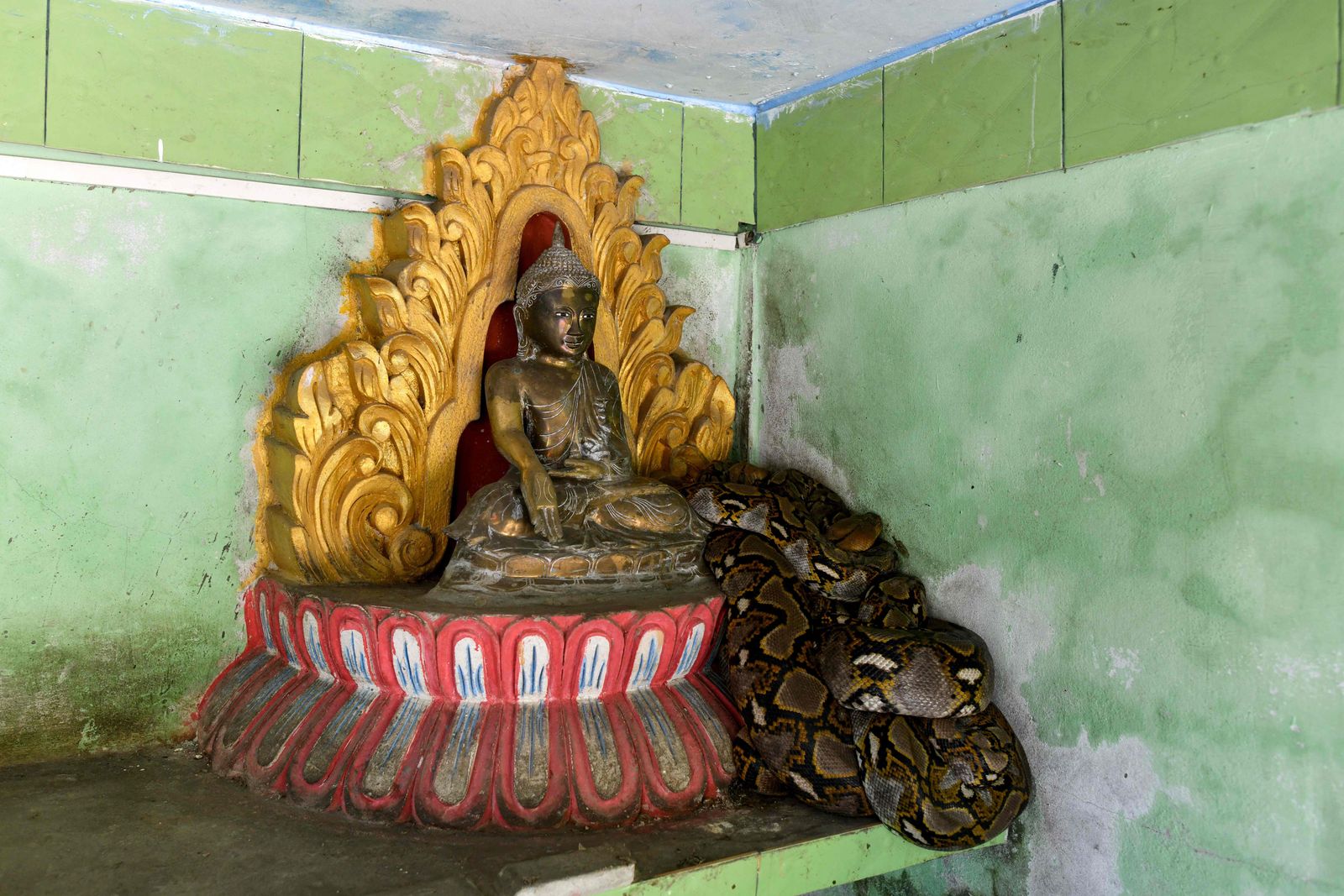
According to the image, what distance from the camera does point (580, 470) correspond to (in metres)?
3.44

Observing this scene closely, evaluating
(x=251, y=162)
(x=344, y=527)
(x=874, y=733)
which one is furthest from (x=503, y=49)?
(x=874, y=733)

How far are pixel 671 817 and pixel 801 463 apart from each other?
5.61 feet

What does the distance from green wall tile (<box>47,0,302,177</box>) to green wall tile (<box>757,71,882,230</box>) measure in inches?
79.3

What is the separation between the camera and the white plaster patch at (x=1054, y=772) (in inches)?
110

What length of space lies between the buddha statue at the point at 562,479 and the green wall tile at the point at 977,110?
131cm

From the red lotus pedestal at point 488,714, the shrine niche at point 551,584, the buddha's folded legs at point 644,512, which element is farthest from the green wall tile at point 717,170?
the red lotus pedestal at point 488,714

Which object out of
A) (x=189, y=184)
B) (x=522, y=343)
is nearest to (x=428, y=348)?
(x=522, y=343)

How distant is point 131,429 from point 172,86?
1189mm

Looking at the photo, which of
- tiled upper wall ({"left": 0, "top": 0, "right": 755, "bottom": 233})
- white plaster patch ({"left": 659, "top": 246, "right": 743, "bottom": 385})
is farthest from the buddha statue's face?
white plaster patch ({"left": 659, "top": 246, "right": 743, "bottom": 385})

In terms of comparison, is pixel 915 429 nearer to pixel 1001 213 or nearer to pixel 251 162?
pixel 1001 213

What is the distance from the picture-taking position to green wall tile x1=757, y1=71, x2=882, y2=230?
3723mm

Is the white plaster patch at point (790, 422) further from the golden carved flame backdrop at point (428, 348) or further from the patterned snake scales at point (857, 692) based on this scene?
the golden carved flame backdrop at point (428, 348)

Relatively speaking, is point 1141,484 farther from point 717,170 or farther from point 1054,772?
point 717,170

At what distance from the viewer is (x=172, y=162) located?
10.6 ft
